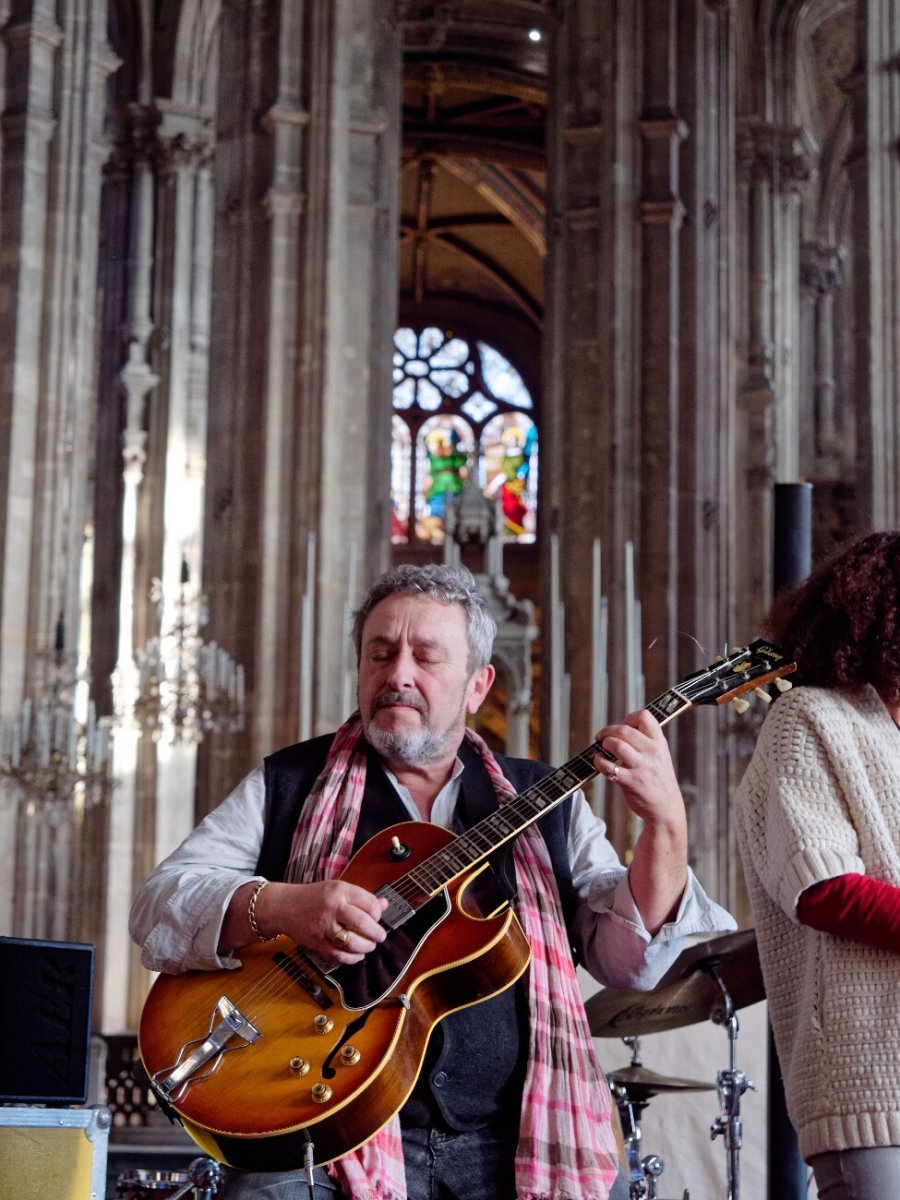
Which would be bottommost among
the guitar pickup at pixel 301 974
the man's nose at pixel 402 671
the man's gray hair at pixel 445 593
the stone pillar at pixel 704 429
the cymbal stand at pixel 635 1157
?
the cymbal stand at pixel 635 1157

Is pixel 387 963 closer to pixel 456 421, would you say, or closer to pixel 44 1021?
pixel 44 1021

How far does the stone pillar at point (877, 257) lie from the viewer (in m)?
12.9

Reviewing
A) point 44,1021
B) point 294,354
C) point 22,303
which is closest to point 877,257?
point 294,354

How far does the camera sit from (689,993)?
447 cm

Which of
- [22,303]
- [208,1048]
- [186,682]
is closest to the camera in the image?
[208,1048]

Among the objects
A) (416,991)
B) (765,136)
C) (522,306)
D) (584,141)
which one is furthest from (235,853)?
(522,306)

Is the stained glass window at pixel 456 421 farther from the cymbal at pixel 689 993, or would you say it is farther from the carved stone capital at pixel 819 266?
the cymbal at pixel 689 993

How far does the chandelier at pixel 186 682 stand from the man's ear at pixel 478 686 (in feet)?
26.1

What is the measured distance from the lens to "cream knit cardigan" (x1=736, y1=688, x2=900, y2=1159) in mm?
2711

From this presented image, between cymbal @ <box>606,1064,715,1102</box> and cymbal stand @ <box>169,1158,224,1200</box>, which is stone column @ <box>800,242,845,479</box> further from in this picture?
cymbal stand @ <box>169,1158,224,1200</box>

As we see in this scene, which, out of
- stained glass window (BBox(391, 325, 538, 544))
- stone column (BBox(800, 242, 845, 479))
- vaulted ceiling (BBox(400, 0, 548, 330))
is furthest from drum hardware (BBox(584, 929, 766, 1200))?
stained glass window (BBox(391, 325, 538, 544))

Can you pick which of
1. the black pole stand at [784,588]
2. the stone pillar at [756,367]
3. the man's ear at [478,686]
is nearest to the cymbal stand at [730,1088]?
the black pole stand at [784,588]

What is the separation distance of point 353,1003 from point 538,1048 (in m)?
0.33

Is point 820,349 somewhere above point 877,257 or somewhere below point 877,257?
above
